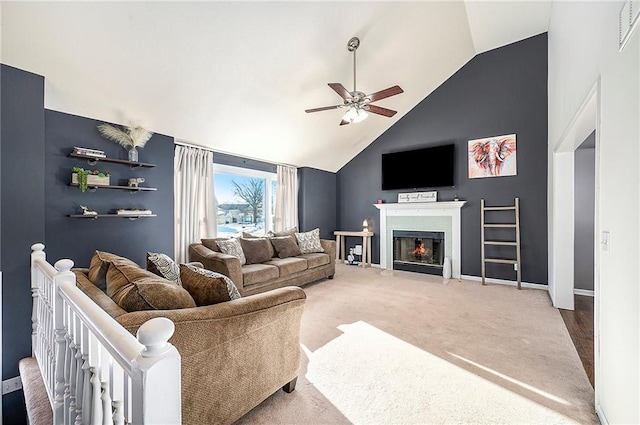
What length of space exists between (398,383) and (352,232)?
456cm

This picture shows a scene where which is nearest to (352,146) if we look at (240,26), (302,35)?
(302,35)

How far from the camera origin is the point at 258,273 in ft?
12.7

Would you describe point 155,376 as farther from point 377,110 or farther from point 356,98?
point 377,110

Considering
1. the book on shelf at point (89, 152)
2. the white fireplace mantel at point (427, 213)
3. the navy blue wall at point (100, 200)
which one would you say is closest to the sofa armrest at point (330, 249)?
the white fireplace mantel at point (427, 213)

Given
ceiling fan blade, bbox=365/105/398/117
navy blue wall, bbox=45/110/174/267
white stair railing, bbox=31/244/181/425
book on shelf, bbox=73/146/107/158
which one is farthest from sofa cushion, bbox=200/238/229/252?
ceiling fan blade, bbox=365/105/398/117

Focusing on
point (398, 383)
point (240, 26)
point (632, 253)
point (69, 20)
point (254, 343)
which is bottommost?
point (398, 383)

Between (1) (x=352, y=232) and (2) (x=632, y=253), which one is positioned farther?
(1) (x=352, y=232)

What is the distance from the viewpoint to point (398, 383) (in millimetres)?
2051

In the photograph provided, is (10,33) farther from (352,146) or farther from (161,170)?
(352,146)

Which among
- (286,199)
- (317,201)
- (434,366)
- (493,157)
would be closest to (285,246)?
(286,199)

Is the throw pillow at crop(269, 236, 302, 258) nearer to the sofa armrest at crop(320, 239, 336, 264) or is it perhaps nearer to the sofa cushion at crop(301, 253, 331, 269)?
the sofa cushion at crop(301, 253, 331, 269)

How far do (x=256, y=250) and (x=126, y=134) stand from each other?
7.34ft

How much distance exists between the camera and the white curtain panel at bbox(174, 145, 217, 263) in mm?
4164

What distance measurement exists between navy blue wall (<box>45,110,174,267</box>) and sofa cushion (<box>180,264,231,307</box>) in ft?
7.31
